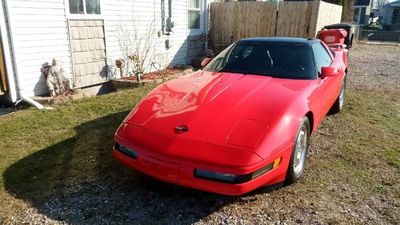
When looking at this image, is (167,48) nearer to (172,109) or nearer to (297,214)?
(172,109)

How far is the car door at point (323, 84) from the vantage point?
167 inches

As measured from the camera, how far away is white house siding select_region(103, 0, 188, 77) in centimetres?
830

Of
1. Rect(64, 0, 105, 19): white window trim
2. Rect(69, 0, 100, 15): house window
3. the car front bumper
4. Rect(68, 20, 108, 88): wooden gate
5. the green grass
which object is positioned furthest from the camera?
Rect(68, 20, 108, 88): wooden gate

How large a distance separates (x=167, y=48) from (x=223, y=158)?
8156 millimetres

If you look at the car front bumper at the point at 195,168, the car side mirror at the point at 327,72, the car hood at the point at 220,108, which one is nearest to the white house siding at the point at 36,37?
the car hood at the point at 220,108

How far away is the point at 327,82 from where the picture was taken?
15.1ft

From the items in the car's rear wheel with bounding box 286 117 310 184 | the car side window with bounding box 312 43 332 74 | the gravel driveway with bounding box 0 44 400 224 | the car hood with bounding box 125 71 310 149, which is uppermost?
the car side window with bounding box 312 43 332 74

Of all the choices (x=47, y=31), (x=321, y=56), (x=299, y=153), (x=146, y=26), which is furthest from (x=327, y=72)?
(x=146, y=26)

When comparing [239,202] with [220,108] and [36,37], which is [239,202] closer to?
[220,108]

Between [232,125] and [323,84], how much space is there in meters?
1.82

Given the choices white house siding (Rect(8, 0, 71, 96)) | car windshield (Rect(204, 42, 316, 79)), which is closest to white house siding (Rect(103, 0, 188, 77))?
white house siding (Rect(8, 0, 71, 96))

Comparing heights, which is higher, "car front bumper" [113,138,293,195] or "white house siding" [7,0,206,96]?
"white house siding" [7,0,206,96]

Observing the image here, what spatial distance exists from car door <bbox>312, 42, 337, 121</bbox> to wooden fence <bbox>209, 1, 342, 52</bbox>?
7.62 meters

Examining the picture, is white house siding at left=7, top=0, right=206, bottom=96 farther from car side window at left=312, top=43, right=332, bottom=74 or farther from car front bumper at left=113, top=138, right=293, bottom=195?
car side window at left=312, top=43, right=332, bottom=74
